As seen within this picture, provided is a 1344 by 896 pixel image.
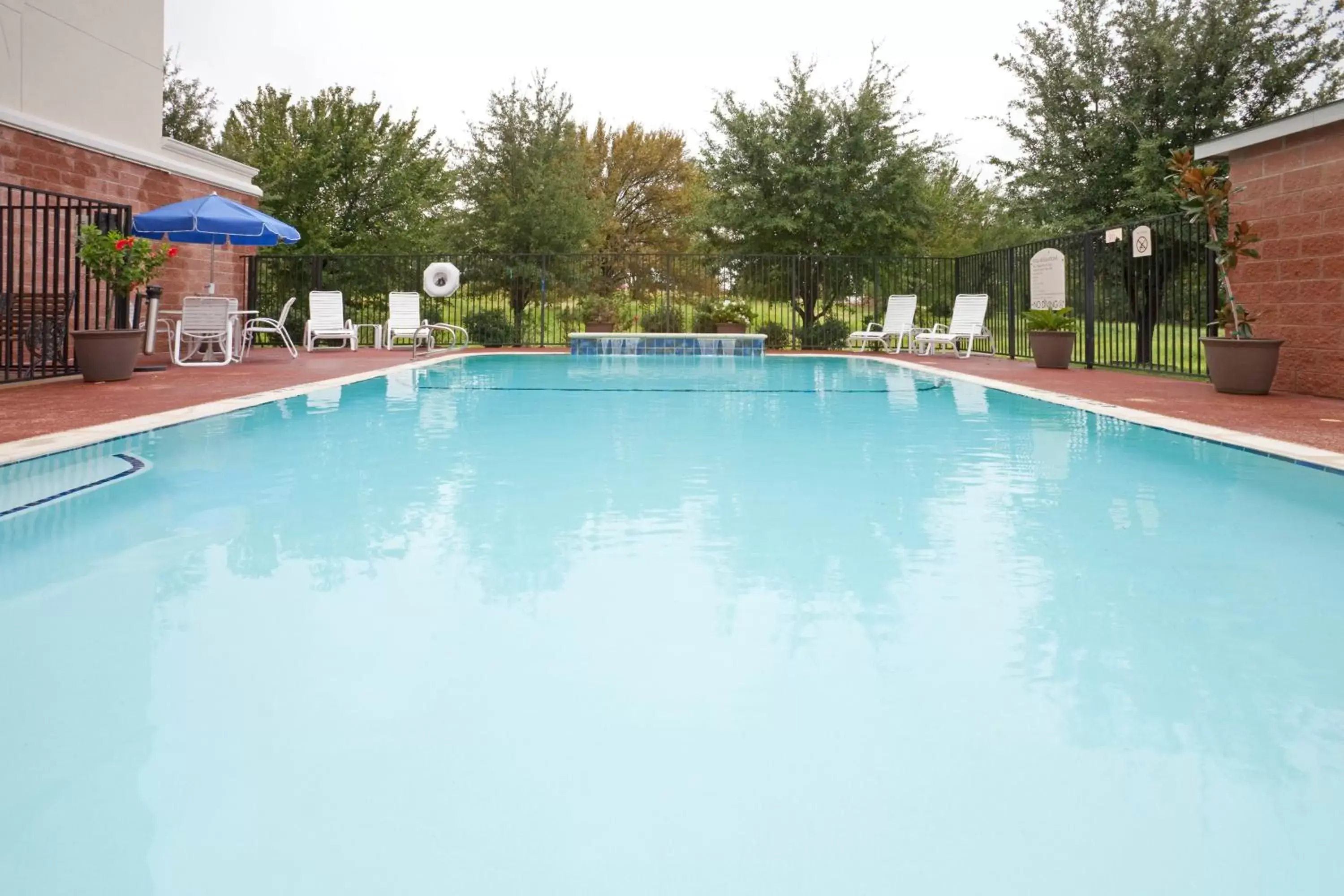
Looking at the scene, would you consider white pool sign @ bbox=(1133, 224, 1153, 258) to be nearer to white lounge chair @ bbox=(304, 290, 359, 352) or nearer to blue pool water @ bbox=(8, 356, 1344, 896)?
blue pool water @ bbox=(8, 356, 1344, 896)

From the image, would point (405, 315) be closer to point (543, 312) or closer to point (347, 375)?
point (543, 312)

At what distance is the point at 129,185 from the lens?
1434 centimetres

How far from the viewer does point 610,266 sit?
36.1 m

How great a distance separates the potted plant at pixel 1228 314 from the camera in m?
9.78

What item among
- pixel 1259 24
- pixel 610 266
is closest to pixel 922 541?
pixel 1259 24

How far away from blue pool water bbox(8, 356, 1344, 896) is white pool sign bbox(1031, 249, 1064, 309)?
29.7ft

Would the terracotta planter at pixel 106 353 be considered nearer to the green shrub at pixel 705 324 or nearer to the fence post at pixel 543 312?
the fence post at pixel 543 312

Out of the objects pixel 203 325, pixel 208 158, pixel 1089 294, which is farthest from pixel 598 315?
pixel 1089 294

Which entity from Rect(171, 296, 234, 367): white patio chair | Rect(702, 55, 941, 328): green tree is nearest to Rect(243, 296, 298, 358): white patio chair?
Rect(171, 296, 234, 367): white patio chair

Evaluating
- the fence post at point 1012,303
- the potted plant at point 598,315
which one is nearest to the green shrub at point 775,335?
the potted plant at point 598,315

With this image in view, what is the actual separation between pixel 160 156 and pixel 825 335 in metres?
12.2

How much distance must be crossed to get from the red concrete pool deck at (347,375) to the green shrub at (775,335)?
20.3ft

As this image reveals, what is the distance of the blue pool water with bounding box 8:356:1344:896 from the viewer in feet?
5.76

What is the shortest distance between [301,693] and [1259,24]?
1761 centimetres
